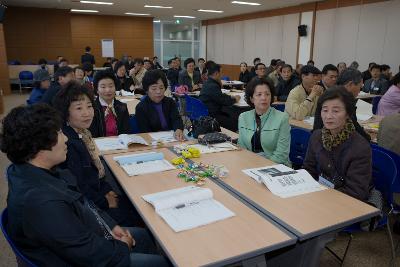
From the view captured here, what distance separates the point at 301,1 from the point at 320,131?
9.56 m

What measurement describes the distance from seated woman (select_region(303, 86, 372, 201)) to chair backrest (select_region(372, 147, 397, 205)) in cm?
7

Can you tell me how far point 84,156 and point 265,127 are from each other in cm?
150

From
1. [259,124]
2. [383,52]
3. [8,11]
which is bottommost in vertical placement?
[259,124]

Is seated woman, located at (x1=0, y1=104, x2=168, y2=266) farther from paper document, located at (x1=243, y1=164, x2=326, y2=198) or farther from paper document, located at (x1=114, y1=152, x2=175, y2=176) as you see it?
paper document, located at (x1=243, y1=164, x2=326, y2=198)

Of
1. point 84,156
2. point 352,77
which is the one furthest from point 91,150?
point 352,77

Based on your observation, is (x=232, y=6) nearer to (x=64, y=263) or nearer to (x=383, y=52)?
(x=383, y=52)

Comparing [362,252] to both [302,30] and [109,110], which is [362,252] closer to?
[109,110]

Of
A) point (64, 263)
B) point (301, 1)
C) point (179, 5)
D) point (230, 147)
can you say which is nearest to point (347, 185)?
point (230, 147)

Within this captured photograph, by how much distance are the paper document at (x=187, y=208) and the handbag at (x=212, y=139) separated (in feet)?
3.30

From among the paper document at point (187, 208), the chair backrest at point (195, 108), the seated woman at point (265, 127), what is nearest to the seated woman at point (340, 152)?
the seated woman at point (265, 127)

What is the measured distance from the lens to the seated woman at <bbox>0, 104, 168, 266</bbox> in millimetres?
1182

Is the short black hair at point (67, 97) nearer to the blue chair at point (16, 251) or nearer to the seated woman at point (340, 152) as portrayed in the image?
the blue chair at point (16, 251)

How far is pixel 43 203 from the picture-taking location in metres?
1.18

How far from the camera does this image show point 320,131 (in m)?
2.31
